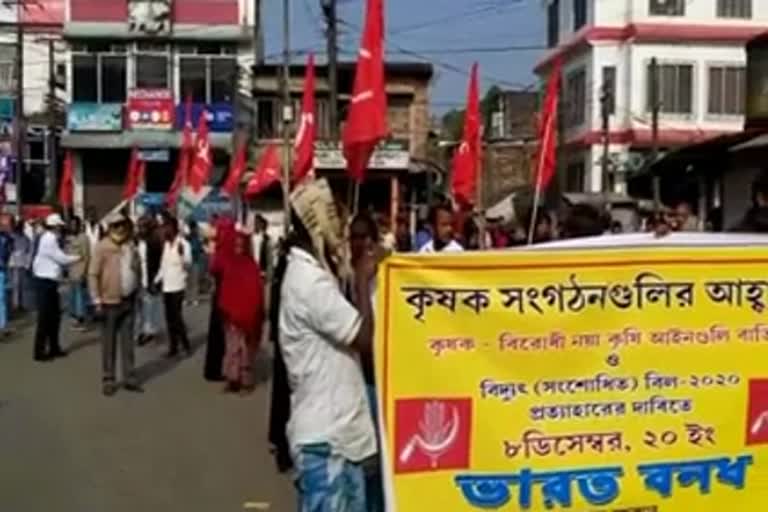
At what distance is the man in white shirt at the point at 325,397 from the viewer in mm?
5395

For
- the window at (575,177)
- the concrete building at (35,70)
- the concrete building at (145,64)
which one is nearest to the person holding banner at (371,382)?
the concrete building at (145,64)

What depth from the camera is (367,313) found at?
545 cm

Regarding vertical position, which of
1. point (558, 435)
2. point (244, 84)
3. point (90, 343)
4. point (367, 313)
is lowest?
point (90, 343)

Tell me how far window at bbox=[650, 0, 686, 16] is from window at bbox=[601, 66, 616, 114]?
2.50 m

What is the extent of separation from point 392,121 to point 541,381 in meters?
47.5

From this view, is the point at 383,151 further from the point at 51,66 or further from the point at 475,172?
the point at 475,172

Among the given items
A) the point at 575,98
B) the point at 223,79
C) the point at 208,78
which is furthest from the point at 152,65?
the point at 575,98

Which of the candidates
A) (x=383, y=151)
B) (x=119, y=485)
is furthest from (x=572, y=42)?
(x=119, y=485)

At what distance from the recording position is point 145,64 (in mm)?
53031

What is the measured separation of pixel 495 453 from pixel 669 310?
82cm

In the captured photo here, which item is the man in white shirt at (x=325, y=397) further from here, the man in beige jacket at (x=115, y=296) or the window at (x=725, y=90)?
the window at (x=725, y=90)

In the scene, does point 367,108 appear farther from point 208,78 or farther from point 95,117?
point 208,78

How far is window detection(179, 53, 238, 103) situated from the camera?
171 ft

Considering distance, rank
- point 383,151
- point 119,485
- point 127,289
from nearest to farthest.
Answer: point 119,485, point 127,289, point 383,151
